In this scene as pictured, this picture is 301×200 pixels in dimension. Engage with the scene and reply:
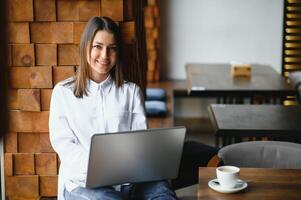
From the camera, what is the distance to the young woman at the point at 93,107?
2.01 metres

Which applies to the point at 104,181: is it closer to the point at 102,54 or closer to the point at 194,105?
the point at 102,54

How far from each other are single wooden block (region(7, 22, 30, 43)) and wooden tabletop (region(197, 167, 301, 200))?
1.13 metres

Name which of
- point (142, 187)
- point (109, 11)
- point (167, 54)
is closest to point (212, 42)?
point (167, 54)

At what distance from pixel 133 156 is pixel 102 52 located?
21.8 inches

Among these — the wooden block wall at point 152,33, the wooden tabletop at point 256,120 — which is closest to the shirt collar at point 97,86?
the wooden tabletop at point 256,120

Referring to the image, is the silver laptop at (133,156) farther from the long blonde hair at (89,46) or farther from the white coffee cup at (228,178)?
the long blonde hair at (89,46)

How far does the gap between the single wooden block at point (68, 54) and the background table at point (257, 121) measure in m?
0.98

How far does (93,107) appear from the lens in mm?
2105

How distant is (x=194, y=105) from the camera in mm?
6551

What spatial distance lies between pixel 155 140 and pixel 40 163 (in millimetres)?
962

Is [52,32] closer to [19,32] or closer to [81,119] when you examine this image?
[19,32]

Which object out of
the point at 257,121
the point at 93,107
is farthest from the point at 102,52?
the point at 257,121

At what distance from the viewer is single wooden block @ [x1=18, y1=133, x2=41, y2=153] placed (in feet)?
8.16

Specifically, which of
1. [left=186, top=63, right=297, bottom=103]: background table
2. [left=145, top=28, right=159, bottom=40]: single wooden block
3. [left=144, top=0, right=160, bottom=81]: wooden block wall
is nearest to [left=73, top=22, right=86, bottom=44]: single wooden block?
[left=186, top=63, right=297, bottom=103]: background table
